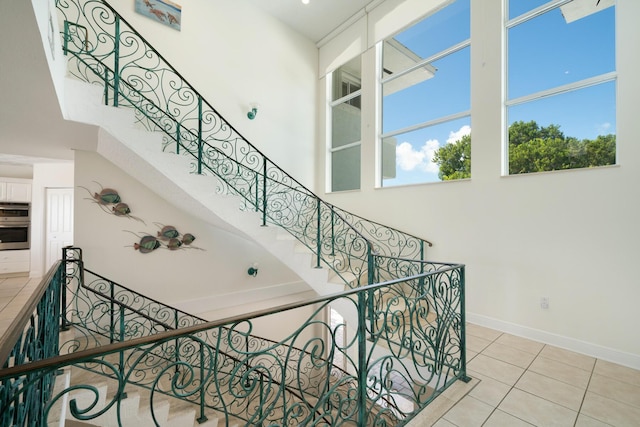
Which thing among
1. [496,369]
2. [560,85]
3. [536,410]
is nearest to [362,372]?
[536,410]

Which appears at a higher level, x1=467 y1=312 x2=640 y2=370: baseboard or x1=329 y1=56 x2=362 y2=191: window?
x1=329 y1=56 x2=362 y2=191: window

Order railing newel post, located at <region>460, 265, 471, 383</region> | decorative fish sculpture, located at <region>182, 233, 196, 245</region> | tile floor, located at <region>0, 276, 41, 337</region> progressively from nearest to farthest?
railing newel post, located at <region>460, 265, 471, 383</region>, tile floor, located at <region>0, 276, 41, 337</region>, decorative fish sculpture, located at <region>182, 233, 196, 245</region>

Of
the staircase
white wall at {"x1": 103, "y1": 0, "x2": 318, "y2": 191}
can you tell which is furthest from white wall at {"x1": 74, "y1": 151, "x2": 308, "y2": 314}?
white wall at {"x1": 103, "y1": 0, "x2": 318, "y2": 191}

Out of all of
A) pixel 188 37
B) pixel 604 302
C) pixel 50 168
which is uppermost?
pixel 188 37

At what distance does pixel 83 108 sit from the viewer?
2.75 m

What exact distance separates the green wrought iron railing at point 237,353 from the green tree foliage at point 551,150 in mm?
1749

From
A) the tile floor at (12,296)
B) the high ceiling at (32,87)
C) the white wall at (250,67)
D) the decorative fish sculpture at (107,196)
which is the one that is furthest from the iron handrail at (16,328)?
the white wall at (250,67)

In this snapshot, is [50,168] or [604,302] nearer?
[604,302]

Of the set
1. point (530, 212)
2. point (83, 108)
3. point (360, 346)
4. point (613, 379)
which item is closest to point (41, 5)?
point (83, 108)

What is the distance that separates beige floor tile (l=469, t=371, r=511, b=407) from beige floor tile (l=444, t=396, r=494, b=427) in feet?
0.22

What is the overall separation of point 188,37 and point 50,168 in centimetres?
408

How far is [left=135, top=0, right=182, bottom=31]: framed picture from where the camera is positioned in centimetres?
440

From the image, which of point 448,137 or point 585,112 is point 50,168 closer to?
point 448,137

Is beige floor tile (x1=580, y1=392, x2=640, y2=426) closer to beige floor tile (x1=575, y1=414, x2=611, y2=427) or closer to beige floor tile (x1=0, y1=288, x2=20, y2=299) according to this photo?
beige floor tile (x1=575, y1=414, x2=611, y2=427)
